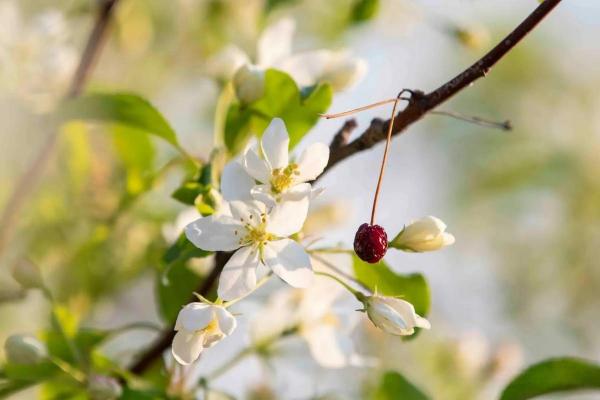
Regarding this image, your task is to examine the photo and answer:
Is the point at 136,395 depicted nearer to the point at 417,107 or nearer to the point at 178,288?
the point at 178,288

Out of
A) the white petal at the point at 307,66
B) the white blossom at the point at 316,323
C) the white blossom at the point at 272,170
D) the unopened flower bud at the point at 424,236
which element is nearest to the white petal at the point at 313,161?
the white blossom at the point at 272,170

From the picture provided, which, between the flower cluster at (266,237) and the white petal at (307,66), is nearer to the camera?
the flower cluster at (266,237)

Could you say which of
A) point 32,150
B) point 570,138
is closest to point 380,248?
point 32,150

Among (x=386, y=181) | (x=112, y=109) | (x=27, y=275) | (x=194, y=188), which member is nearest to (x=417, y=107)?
(x=194, y=188)

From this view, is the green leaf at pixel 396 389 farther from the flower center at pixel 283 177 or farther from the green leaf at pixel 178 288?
the flower center at pixel 283 177

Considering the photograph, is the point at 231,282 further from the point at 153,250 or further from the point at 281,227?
the point at 153,250
